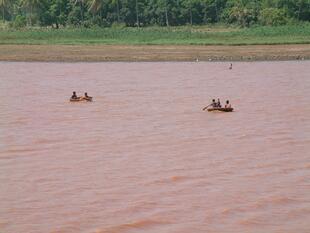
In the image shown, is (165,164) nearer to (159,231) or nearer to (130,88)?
(159,231)

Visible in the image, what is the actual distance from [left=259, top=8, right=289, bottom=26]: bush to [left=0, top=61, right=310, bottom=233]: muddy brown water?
103 feet

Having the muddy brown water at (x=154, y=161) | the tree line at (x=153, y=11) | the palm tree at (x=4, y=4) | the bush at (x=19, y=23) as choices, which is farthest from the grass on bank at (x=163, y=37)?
the palm tree at (x=4, y=4)

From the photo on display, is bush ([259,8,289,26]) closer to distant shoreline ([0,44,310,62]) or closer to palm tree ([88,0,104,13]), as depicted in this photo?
distant shoreline ([0,44,310,62])

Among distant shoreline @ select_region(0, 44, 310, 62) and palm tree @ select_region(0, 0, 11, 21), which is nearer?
distant shoreline @ select_region(0, 44, 310, 62)

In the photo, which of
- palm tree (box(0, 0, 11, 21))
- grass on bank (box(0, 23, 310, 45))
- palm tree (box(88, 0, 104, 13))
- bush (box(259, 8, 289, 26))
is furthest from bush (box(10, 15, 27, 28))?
bush (box(259, 8, 289, 26))

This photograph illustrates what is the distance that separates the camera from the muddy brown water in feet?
37.0

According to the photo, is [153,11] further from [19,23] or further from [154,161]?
[154,161]

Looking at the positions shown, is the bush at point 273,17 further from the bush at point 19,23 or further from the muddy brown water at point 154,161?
the muddy brown water at point 154,161

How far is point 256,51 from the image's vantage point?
148ft

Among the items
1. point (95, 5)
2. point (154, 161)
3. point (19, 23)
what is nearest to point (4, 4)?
point (19, 23)

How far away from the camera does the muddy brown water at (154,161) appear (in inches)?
444

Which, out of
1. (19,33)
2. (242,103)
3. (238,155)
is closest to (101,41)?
(19,33)

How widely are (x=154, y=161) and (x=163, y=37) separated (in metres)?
38.1

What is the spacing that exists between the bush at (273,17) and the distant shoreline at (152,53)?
13.1 m
